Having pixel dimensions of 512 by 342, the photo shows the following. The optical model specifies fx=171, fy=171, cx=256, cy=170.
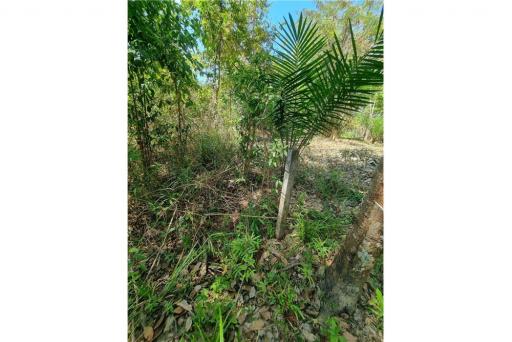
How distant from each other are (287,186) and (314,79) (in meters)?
0.53

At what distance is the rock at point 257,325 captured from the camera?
67 centimetres

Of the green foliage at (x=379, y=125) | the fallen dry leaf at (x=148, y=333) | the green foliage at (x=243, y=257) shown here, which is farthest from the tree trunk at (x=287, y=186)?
the fallen dry leaf at (x=148, y=333)

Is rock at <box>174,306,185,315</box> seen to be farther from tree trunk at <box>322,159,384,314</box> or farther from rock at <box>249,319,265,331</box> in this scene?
tree trunk at <box>322,159,384,314</box>

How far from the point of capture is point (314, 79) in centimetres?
72

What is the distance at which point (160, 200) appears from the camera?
123cm

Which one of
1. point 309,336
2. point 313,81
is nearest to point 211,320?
point 309,336

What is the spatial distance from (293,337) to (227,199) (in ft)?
2.86

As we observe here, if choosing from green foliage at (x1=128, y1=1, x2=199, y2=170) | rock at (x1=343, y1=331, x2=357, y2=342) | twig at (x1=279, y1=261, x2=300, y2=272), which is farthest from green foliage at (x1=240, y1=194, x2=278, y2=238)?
green foliage at (x1=128, y1=1, x2=199, y2=170)

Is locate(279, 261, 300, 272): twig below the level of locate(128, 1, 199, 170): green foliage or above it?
below

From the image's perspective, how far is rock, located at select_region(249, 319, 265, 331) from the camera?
26.6 inches
